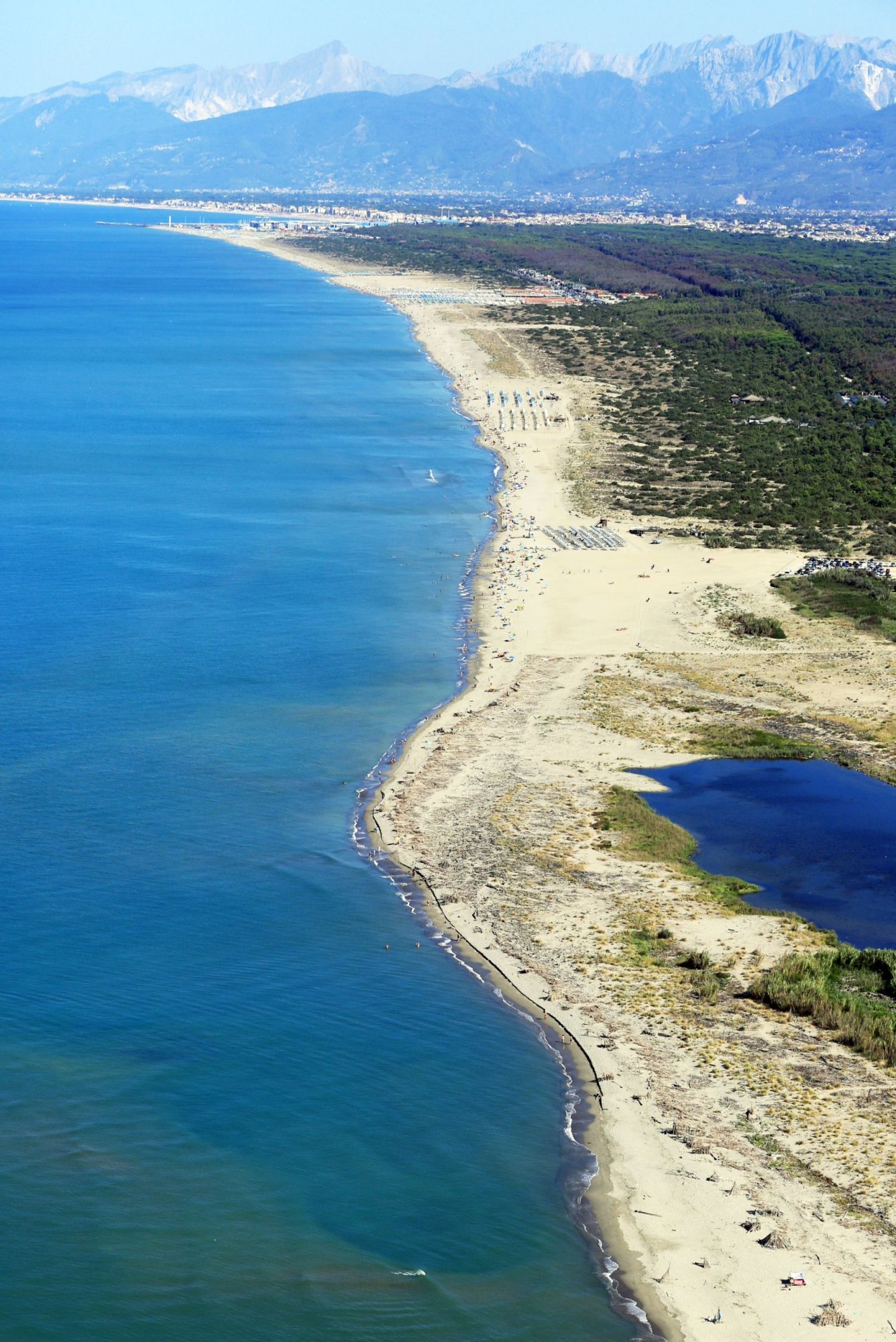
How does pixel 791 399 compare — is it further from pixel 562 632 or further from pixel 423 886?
pixel 423 886

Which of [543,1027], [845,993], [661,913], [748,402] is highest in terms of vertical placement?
[748,402]

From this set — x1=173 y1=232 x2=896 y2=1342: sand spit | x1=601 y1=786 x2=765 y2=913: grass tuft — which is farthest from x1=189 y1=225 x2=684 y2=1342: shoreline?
x1=601 y1=786 x2=765 y2=913: grass tuft

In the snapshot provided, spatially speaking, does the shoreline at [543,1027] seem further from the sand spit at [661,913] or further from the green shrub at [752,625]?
the green shrub at [752,625]

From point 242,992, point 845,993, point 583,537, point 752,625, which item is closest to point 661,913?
point 845,993

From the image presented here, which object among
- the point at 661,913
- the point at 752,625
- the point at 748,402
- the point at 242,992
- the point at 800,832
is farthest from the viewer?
the point at 748,402

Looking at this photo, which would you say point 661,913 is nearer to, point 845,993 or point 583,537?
point 845,993

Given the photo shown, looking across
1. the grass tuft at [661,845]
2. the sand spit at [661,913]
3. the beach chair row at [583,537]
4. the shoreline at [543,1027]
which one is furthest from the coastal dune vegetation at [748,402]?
the grass tuft at [661,845]

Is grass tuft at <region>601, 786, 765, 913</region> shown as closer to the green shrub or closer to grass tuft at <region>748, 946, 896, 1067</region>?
grass tuft at <region>748, 946, 896, 1067</region>

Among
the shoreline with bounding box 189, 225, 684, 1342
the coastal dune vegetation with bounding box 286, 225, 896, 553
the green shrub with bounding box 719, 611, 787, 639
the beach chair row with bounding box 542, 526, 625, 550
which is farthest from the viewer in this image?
the coastal dune vegetation with bounding box 286, 225, 896, 553
